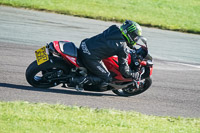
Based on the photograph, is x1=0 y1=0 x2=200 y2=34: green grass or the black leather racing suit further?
x1=0 y1=0 x2=200 y2=34: green grass

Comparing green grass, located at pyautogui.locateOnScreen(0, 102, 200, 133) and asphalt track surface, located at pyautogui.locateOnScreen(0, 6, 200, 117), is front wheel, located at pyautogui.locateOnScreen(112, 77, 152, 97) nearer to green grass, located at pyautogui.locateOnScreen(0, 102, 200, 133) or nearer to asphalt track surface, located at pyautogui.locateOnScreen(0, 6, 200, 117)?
asphalt track surface, located at pyautogui.locateOnScreen(0, 6, 200, 117)

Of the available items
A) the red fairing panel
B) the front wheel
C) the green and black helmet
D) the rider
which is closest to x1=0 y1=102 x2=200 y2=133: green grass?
the rider

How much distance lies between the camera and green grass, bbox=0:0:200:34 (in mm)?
Result: 18938

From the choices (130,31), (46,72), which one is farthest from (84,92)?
(130,31)

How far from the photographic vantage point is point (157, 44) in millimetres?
15031

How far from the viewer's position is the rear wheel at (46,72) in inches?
304

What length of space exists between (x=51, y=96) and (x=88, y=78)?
0.93 meters

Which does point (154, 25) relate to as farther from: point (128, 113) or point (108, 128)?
point (108, 128)

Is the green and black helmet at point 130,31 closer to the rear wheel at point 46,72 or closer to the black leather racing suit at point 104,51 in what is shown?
the black leather racing suit at point 104,51

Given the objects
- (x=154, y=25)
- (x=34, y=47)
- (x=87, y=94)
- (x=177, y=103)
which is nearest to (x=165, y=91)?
(x=177, y=103)

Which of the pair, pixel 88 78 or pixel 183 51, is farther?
pixel 183 51

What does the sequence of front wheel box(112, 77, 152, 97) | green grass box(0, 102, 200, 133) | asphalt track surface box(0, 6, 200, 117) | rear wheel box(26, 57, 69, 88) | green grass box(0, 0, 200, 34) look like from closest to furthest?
green grass box(0, 102, 200, 133)
rear wheel box(26, 57, 69, 88)
asphalt track surface box(0, 6, 200, 117)
front wheel box(112, 77, 152, 97)
green grass box(0, 0, 200, 34)

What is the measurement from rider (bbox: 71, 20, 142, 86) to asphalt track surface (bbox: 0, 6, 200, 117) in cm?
51

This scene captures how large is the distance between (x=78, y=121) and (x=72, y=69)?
2034 millimetres
